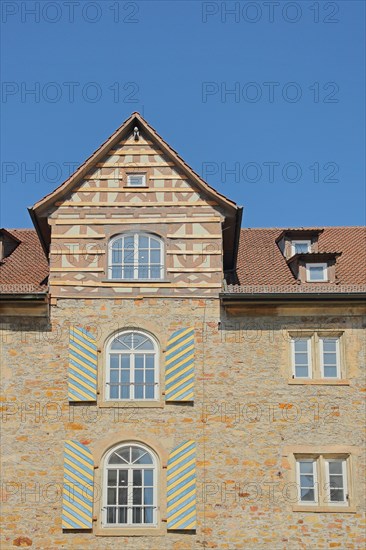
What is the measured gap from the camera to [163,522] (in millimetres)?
21797

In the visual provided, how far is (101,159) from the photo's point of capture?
2520 centimetres

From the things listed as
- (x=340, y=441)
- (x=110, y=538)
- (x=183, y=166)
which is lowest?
(x=110, y=538)

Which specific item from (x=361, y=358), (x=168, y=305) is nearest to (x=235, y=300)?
(x=168, y=305)

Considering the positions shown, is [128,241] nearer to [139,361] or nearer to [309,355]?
[139,361]

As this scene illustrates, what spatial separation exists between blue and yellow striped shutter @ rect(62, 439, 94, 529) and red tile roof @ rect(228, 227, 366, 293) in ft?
18.9

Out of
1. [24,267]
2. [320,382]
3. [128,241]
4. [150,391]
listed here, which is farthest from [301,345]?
[24,267]

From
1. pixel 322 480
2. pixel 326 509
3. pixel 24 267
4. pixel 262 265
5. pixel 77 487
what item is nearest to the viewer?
pixel 326 509

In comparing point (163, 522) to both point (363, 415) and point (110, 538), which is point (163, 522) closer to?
point (110, 538)

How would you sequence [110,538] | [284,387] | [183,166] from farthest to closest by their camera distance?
[183,166]
[284,387]
[110,538]

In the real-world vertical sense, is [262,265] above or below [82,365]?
above

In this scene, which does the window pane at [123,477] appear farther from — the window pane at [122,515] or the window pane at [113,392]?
the window pane at [113,392]

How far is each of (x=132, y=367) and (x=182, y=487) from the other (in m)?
3.29

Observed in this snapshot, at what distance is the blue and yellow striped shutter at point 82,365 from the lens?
22.8 m

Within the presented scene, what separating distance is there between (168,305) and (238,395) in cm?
298
